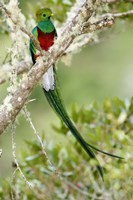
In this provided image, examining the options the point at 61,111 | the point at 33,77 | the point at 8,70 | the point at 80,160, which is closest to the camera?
the point at 33,77

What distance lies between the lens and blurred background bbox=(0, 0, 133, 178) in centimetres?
655

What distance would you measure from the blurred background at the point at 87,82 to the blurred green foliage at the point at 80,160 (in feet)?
7.86

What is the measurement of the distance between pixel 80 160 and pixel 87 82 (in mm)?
3664

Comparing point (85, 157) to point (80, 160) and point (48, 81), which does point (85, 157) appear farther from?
point (48, 81)

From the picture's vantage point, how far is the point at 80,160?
3547 millimetres

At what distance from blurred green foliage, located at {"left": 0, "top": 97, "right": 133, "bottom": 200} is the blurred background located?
2396 mm

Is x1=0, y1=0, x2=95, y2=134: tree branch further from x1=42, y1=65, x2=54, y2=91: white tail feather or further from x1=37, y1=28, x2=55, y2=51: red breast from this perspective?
x1=37, y1=28, x2=55, y2=51: red breast

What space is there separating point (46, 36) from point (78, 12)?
2.09 feet

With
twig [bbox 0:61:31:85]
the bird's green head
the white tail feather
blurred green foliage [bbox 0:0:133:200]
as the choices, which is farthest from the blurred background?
the white tail feather

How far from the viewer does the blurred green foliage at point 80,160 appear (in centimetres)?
336

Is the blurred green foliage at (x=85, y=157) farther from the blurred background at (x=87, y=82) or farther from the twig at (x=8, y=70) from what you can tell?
the blurred background at (x=87, y=82)

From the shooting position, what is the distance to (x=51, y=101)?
9.31 ft

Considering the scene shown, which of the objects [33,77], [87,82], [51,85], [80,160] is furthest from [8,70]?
[87,82]

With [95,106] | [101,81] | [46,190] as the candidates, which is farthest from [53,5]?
[101,81]
